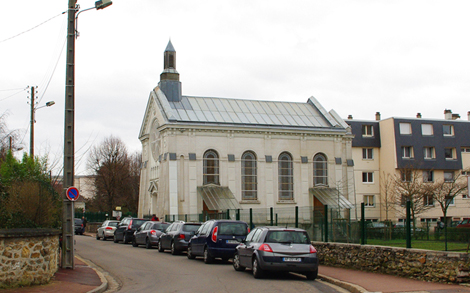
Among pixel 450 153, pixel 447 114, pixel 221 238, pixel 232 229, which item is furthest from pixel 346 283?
pixel 447 114

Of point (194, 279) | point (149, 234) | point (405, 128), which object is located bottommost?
point (194, 279)

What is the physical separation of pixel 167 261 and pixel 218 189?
24.1 metres

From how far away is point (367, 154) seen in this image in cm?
5997

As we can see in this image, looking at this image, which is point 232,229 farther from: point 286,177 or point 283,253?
point 286,177

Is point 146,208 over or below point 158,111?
below

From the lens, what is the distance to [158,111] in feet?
157

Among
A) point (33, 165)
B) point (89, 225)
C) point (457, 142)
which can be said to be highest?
point (457, 142)

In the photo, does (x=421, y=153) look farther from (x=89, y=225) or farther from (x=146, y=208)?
(x=89, y=225)

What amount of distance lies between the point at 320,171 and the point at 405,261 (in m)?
35.0

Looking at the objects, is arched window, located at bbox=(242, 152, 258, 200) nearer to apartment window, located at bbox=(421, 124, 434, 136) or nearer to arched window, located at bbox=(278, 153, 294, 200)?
arched window, located at bbox=(278, 153, 294, 200)

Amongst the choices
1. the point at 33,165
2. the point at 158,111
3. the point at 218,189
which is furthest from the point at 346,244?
the point at 158,111

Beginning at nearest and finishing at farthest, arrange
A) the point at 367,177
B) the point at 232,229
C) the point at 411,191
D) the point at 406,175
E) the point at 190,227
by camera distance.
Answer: the point at 232,229, the point at 190,227, the point at 411,191, the point at 406,175, the point at 367,177

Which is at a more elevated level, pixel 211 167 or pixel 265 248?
pixel 211 167

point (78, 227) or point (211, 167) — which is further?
point (78, 227)
